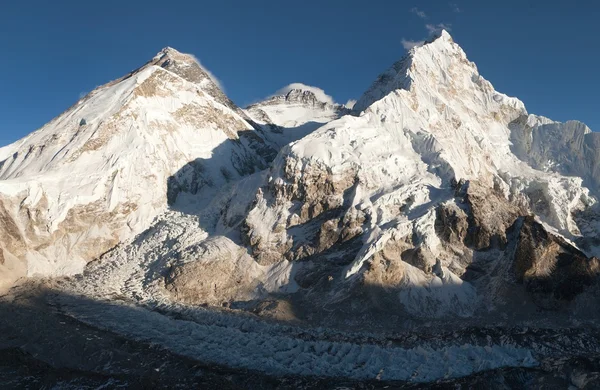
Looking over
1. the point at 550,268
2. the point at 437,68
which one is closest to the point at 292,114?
the point at 437,68

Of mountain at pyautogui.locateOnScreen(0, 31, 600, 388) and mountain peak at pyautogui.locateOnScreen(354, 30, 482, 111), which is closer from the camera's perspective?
mountain at pyautogui.locateOnScreen(0, 31, 600, 388)

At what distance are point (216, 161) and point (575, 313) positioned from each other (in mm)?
40555

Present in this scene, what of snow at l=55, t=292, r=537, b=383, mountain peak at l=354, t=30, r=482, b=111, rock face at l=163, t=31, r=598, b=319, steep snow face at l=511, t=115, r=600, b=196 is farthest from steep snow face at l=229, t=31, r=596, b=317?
snow at l=55, t=292, r=537, b=383

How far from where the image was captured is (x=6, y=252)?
1526 inches

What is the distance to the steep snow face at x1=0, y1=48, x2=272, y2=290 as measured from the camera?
41188 millimetres

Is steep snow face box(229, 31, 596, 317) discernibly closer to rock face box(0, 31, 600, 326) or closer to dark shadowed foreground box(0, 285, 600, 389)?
rock face box(0, 31, 600, 326)

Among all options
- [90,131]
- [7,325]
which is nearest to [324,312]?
[7,325]

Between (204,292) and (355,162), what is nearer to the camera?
(204,292)

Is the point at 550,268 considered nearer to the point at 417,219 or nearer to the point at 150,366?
the point at 417,219

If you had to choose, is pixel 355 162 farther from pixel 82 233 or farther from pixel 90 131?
pixel 90 131

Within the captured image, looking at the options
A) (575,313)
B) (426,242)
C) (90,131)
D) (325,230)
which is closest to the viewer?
(575,313)

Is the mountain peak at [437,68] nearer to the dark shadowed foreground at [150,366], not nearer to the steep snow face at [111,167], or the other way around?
the steep snow face at [111,167]

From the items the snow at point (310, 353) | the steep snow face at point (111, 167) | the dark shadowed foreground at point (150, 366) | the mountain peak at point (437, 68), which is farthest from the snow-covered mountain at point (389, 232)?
the mountain peak at point (437, 68)

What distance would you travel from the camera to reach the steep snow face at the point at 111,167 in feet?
135
